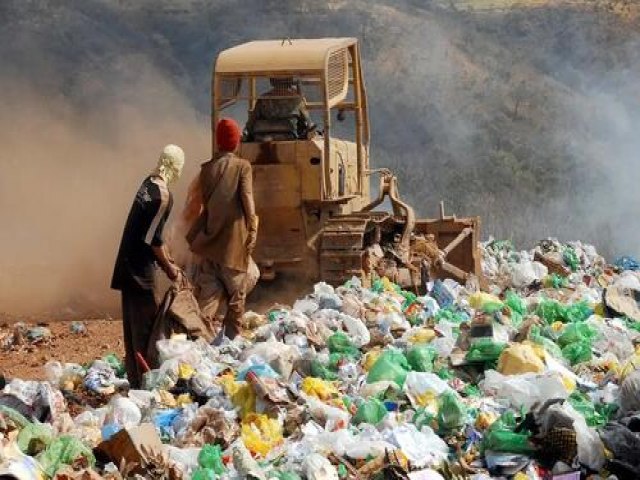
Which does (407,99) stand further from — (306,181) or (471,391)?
(471,391)

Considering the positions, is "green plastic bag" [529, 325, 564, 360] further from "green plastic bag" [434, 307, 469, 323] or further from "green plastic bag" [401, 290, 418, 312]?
"green plastic bag" [401, 290, 418, 312]

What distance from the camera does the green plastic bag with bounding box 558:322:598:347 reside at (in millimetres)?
8203

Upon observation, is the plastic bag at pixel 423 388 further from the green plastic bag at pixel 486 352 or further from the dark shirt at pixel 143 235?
the dark shirt at pixel 143 235

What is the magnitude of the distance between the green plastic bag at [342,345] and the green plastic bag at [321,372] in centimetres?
46

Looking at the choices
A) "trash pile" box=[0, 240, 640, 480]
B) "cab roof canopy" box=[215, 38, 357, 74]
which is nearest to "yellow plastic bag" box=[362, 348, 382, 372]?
"trash pile" box=[0, 240, 640, 480]

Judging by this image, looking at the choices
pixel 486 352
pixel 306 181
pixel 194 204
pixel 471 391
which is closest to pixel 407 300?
pixel 194 204

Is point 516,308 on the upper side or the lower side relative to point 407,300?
upper

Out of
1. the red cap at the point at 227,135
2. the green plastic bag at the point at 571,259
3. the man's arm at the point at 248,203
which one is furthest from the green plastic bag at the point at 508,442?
the green plastic bag at the point at 571,259

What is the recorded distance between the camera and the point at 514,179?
87.9ft

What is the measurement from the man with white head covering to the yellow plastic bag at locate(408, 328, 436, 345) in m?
1.49

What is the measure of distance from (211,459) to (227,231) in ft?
11.5

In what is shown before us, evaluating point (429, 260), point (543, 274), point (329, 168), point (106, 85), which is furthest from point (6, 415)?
point (106, 85)

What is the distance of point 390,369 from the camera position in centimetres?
726

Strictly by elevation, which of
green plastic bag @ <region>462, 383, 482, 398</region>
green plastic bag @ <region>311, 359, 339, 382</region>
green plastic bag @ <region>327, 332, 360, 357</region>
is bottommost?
green plastic bag @ <region>327, 332, 360, 357</region>
